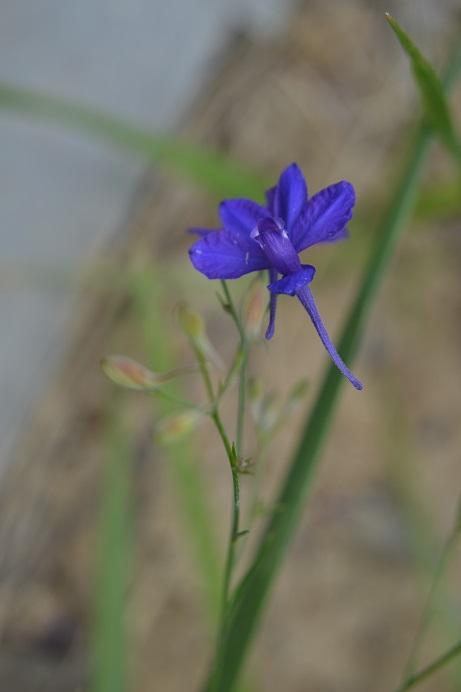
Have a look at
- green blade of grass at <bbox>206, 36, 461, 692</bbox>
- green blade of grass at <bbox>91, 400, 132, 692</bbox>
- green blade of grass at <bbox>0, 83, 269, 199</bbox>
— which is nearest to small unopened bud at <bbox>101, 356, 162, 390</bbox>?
green blade of grass at <bbox>206, 36, 461, 692</bbox>

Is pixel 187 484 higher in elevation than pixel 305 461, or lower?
lower

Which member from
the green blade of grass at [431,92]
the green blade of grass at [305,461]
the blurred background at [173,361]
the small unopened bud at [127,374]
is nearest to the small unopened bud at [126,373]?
the small unopened bud at [127,374]

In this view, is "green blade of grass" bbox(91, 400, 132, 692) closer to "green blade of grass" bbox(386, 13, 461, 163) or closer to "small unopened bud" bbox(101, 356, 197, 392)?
"small unopened bud" bbox(101, 356, 197, 392)

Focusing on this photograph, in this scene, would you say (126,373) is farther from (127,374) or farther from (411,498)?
(411,498)

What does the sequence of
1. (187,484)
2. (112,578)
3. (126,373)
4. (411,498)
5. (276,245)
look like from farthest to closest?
(411,498) → (187,484) → (112,578) → (126,373) → (276,245)

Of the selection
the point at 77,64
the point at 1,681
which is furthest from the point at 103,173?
the point at 1,681

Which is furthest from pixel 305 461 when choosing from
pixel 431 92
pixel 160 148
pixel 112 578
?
pixel 160 148

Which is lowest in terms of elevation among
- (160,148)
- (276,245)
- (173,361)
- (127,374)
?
(173,361)

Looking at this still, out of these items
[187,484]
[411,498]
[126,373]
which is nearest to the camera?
[126,373]
